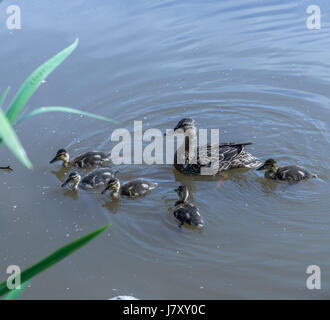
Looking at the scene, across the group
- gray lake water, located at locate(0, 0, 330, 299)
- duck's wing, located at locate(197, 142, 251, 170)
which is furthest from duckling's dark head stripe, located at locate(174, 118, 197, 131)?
gray lake water, located at locate(0, 0, 330, 299)

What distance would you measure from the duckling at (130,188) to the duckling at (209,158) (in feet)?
2.07

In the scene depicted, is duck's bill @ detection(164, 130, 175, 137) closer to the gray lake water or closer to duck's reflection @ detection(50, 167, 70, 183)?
the gray lake water

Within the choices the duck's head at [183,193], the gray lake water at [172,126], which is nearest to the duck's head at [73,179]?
the gray lake water at [172,126]

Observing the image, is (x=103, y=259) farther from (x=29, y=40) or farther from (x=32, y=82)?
(x=29, y=40)

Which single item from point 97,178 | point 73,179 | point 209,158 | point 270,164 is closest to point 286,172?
point 270,164

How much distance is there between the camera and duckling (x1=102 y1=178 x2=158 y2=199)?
4.32m

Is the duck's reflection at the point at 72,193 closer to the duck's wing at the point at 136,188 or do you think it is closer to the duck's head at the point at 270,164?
the duck's wing at the point at 136,188

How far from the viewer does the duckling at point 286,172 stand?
14.2 feet

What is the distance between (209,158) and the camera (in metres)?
4.82

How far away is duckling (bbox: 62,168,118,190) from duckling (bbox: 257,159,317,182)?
1.51 m

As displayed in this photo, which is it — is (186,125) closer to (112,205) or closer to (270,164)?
(270,164)

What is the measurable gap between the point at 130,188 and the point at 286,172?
143cm
